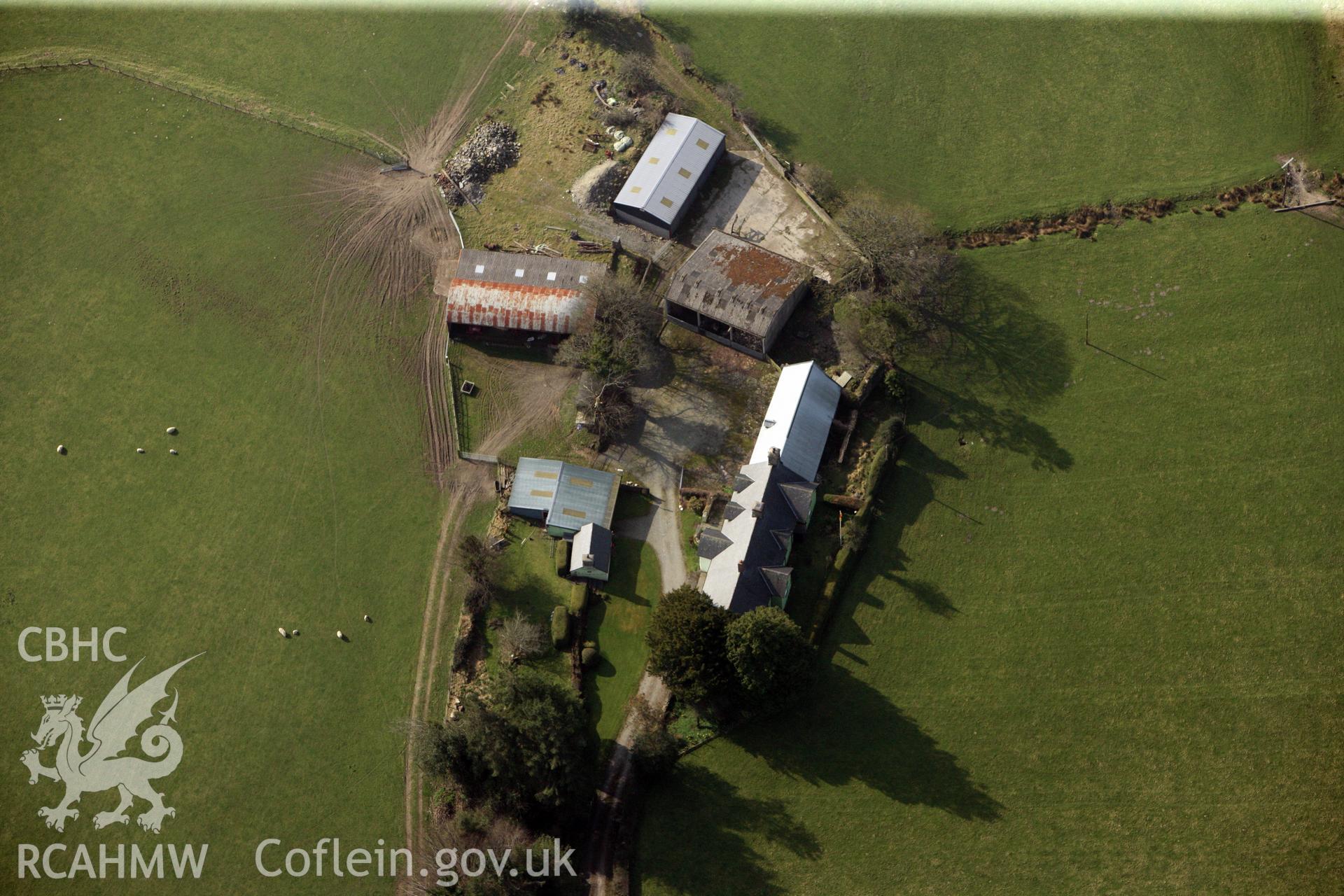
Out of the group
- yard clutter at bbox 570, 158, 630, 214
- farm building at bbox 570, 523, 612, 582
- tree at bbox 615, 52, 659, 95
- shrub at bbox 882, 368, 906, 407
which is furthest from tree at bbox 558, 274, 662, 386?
tree at bbox 615, 52, 659, 95

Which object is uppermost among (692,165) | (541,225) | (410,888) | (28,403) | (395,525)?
(692,165)

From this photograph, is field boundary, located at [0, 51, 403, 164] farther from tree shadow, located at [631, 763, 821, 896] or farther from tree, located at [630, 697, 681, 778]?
tree shadow, located at [631, 763, 821, 896]

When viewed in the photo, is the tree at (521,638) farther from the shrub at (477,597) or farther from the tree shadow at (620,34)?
the tree shadow at (620,34)

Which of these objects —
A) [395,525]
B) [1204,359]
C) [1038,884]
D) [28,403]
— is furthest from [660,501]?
[28,403]

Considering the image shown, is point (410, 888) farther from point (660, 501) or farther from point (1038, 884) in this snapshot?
point (1038, 884)

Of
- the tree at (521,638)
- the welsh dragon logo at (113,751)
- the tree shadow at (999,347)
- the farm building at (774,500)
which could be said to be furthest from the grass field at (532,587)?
the tree shadow at (999,347)

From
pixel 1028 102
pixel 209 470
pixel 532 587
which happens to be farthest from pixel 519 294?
pixel 1028 102
